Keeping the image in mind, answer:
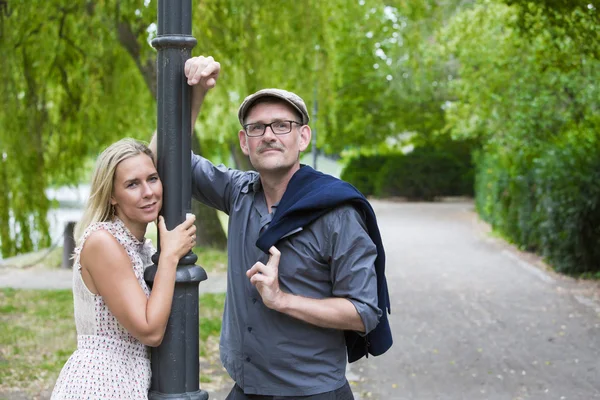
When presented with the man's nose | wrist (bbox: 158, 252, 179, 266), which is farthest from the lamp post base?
the man's nose

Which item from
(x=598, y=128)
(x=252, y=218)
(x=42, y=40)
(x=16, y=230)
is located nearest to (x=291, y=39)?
(x=42, y=40)

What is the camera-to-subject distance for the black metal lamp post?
278 cm

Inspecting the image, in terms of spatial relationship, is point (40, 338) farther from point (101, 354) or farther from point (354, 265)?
point (354, 265)

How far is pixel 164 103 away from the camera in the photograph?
2.81m

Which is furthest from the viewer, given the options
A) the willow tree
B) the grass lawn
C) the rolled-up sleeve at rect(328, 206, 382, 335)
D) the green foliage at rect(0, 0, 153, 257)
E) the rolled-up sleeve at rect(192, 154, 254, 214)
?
the green foliage at rect(0, 0, 153, 257)

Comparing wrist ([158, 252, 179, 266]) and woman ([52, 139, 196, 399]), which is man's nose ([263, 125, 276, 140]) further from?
wrist ([158, 252, 179, 266])

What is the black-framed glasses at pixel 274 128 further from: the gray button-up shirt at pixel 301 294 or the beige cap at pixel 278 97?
the gray button-up shirt at pixel 301 294

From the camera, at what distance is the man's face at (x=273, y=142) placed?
2.82 meters

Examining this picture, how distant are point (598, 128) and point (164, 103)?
1315 centimetres

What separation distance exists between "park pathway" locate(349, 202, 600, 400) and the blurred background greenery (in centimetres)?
140

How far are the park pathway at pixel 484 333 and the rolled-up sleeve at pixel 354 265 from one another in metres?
4.19

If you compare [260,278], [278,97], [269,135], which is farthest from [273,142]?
[260,278]

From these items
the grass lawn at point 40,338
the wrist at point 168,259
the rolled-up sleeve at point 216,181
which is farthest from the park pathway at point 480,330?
the wrist at point 168,259

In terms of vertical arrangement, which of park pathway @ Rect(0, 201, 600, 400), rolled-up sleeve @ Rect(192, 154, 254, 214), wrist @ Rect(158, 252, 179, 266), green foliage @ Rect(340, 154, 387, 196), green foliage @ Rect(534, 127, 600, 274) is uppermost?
rolled-up sleeve @ Rect(192, 154, 254, 214)
